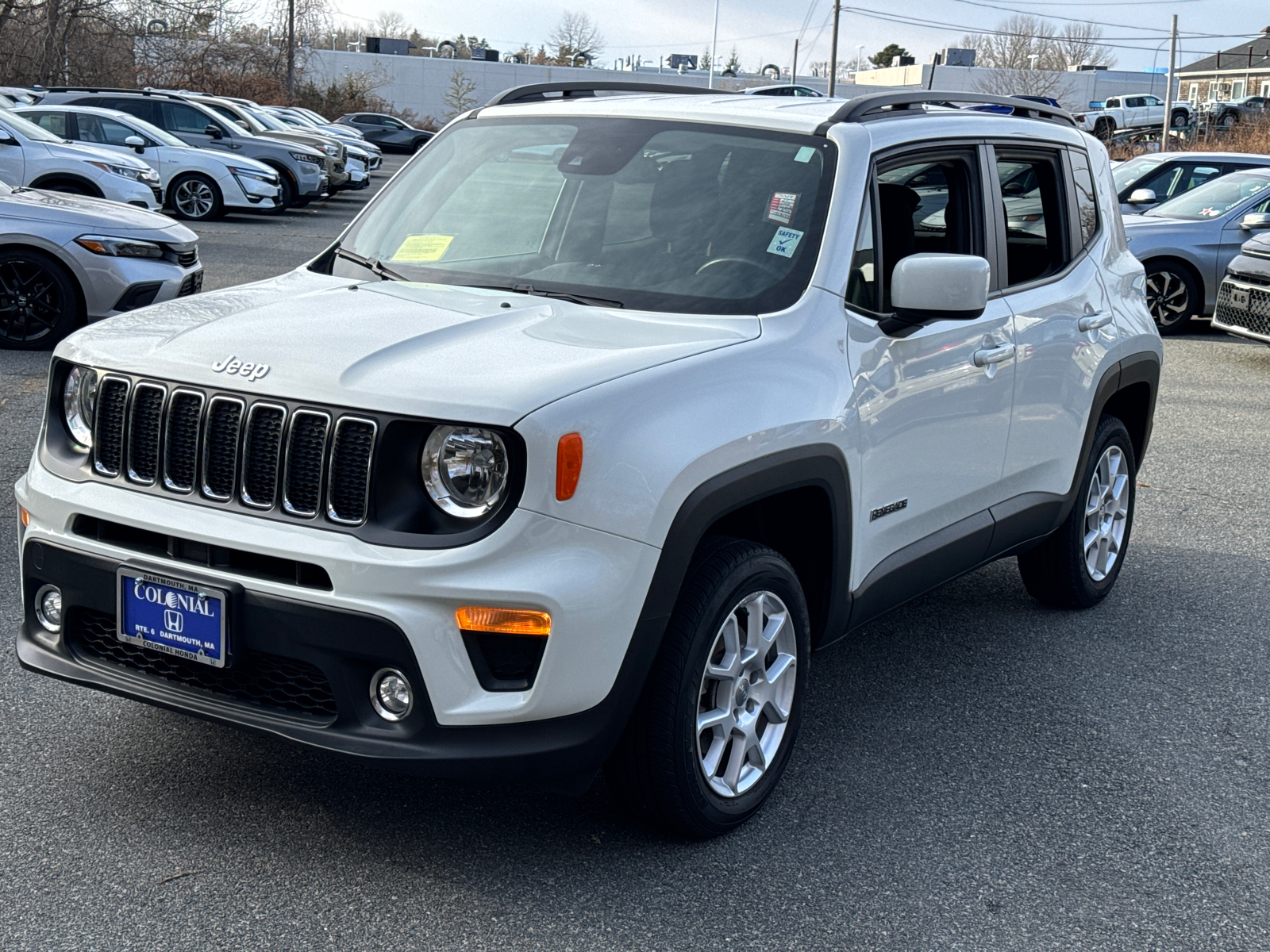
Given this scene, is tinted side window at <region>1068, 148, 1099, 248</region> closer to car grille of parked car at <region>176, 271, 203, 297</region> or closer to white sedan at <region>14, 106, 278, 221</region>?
car grille of parked car at <region>176, 271, 203, 297</region>

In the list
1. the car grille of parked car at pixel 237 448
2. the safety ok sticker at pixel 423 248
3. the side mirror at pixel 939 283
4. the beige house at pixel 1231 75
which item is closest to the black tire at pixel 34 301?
the safety ok sticker at pixel 423 248

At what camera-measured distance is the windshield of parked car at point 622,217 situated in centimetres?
372

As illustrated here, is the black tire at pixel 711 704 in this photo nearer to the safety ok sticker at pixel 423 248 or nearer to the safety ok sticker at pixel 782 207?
the safety ok sticker at pixel 782 207

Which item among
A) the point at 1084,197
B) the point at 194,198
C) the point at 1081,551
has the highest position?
the point at 1084,197

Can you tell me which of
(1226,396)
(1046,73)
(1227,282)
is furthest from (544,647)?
(1046,73)

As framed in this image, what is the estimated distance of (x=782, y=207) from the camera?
382cm

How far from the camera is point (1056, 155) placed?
Result: 16.4 ft

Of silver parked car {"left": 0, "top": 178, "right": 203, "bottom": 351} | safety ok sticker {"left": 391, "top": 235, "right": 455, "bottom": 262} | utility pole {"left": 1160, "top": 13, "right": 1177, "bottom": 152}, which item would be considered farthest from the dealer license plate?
utility pole {"left": 1160, "top": 13, "right": 1177, "bottom": 152}

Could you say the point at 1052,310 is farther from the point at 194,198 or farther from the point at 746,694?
the point at 194,198

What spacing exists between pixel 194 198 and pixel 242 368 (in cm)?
1786

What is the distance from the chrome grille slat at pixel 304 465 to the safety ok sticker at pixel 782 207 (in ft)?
5.07

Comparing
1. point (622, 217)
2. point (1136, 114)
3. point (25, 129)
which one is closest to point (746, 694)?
point (622, 217)

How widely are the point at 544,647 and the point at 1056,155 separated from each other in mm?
3219

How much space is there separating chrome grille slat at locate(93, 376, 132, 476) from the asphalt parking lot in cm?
90
